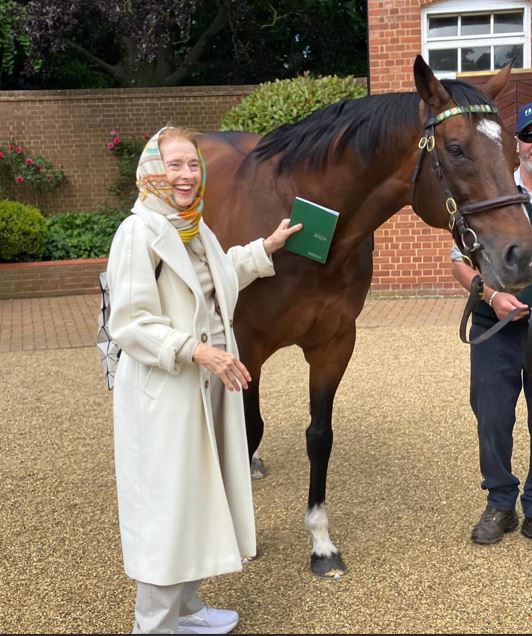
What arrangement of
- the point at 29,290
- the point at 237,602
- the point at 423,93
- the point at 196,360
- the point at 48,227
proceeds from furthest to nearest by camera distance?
the point at 48,227, the point at 29,290, the point at 237,602, the point at 423,93, the point at 196,360

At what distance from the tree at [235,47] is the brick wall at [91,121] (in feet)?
6.05

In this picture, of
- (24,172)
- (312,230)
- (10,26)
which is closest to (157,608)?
(312,230)

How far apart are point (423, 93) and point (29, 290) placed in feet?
31.8

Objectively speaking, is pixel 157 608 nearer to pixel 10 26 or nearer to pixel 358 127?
pixel 358 127

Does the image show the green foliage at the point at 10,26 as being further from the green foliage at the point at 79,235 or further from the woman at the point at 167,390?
the woman at the point at 167,390

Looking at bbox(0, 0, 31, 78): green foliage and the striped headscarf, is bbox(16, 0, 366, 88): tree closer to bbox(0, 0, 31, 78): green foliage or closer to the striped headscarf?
bbox(0, 0, 31, 78): green foliage

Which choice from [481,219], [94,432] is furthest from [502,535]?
[94,432]

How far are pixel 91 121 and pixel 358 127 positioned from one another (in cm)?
1172

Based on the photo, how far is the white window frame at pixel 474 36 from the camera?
9.01 meters

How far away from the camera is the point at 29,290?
11.2m

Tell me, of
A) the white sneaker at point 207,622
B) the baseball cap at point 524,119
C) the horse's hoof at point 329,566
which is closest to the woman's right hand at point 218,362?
the white sneaker at point 207,622

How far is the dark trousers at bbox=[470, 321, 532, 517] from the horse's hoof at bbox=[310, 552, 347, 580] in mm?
843

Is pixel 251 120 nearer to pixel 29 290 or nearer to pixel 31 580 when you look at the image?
pixel 29 290

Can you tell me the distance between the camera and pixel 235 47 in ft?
52.9
